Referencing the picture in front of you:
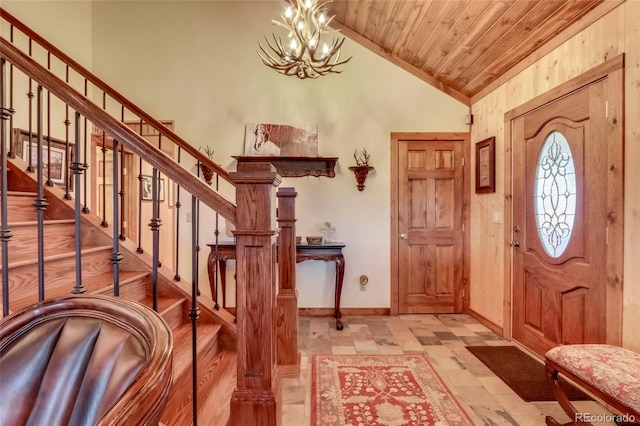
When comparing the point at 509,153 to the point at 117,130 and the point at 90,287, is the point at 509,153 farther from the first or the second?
the point at 90,287

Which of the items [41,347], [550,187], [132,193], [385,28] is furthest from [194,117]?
[550,187]

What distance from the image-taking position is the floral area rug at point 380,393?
1953 millimetres

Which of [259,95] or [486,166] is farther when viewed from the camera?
[259,95]

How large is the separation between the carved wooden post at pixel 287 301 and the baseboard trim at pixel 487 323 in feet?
6.91

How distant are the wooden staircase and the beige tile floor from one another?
580 mm

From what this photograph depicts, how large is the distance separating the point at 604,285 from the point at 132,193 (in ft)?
15.5

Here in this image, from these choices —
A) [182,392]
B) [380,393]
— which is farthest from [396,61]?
[182,392]

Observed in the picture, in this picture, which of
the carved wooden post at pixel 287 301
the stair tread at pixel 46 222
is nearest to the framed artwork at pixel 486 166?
the carved wooden post at pixel 287 301

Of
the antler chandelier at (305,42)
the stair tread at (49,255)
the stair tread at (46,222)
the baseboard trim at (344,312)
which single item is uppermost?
the antler chandelier at (305,42)

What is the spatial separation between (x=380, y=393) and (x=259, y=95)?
331 cm

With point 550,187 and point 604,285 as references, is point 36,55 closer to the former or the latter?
point 550,187

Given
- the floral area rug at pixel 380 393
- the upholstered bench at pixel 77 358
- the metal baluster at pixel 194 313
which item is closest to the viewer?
the upholstered bench at pixel 77 358

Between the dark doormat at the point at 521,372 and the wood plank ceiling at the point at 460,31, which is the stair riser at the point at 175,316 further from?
the wood plank ceiling at the point at 460,31

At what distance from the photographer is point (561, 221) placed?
250 cm
